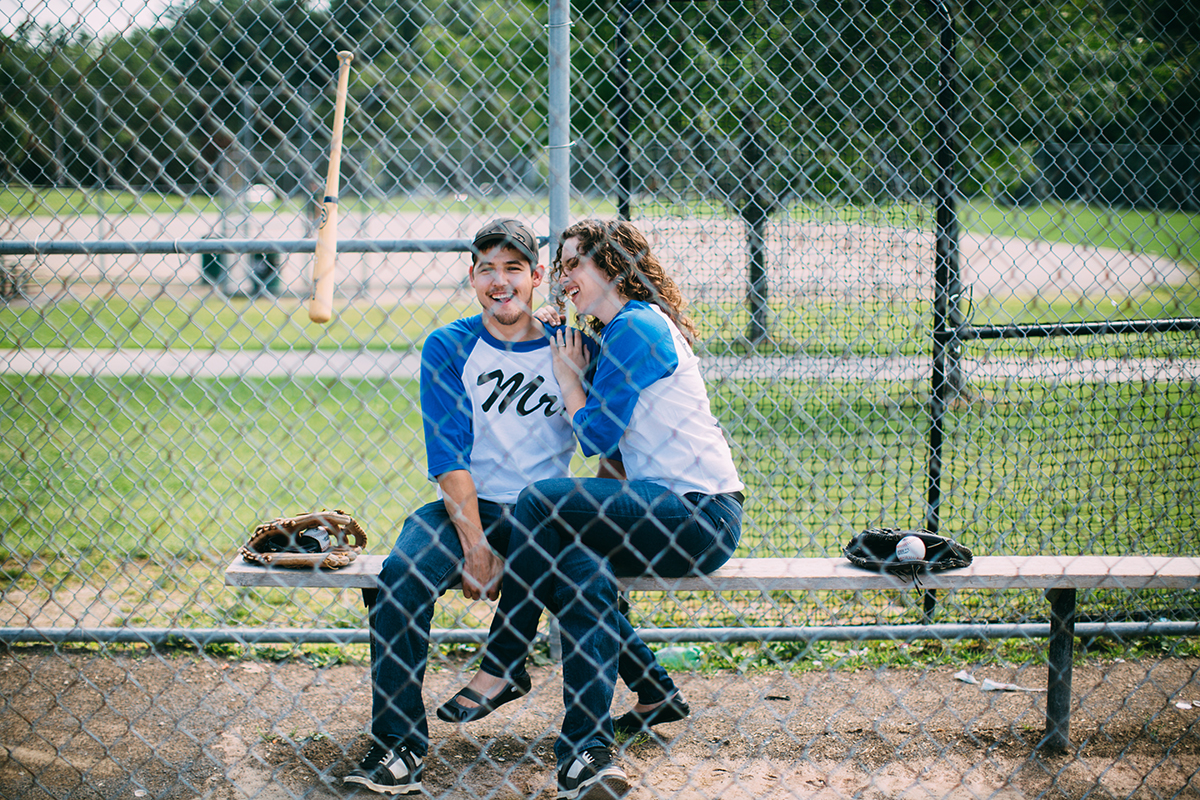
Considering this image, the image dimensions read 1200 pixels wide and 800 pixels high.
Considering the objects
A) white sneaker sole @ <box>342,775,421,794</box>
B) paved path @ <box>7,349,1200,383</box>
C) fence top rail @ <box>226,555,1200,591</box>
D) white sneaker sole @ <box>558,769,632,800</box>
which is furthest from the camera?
paved path @ <box>7,349,1200,383</box>

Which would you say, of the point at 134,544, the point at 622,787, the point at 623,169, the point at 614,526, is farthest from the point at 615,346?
the point at 134,544

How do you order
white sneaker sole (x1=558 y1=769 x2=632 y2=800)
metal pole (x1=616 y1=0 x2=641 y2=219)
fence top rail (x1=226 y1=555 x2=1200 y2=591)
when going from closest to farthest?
1. white sneaker sole (x1=558 y1=769 x2=632 y2=800)
2. fence top rail (x1=226 y1=555 x2=1200 y2=591)
3. metal pole (x1=616 y1=0 x2=641 y2=219)

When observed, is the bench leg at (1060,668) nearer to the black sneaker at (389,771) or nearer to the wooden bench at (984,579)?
the wooden bench at (984,579)

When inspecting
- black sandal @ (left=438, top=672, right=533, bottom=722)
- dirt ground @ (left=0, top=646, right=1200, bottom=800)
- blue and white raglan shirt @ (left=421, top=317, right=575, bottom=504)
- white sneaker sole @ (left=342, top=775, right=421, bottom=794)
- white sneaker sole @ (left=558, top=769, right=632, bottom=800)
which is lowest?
dirt ground @ (left=0, top=646, right=1200, bottom=800)

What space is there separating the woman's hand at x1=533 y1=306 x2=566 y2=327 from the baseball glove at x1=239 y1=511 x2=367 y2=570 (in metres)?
0.94

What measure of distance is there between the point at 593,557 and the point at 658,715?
0.71 metres

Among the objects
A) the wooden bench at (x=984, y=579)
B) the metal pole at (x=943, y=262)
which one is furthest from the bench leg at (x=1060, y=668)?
the metal pole at (x=943, y=262)

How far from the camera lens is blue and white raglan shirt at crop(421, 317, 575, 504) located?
2824 mm

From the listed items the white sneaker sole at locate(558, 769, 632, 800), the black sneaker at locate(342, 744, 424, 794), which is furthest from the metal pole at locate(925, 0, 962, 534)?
the black sneaker at locate(342, 744, 424, 794)

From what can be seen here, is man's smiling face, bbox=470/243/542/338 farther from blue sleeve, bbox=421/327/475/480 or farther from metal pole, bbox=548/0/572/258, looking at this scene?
metal pole, bbox=548/0/572/258

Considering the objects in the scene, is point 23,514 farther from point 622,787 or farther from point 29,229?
point 29,229

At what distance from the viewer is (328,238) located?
2508mm

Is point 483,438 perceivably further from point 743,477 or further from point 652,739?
point 743,477

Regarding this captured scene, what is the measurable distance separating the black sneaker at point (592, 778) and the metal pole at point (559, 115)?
66.2 inches
